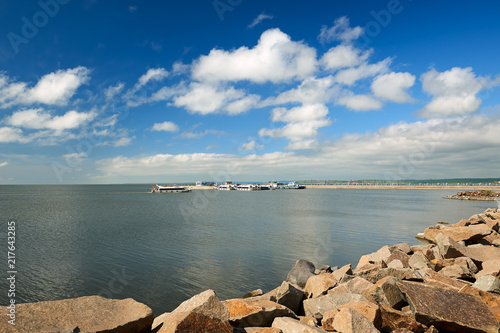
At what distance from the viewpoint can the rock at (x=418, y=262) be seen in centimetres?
1275

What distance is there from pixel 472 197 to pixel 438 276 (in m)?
103

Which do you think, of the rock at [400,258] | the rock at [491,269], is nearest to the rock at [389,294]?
the rock at [491,269]

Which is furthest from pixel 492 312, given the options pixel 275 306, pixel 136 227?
pixel 136 227

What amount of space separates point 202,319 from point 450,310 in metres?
5.96

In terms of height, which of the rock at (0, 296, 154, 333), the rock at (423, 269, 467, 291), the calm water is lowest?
the calm water

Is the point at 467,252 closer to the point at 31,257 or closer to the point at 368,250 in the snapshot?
the point at 368,250

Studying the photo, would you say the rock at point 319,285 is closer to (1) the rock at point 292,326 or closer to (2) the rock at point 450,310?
(2) the rock at point 450,310

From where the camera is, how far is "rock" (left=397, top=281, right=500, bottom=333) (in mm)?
6984

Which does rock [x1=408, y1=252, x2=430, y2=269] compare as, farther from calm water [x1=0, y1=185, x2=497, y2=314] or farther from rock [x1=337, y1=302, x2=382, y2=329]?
rock [x1=337, y1=302, x2=382, y2=329]

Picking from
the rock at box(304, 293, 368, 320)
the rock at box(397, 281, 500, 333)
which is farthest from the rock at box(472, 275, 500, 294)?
the rock at box(304, 293, 368, 320)

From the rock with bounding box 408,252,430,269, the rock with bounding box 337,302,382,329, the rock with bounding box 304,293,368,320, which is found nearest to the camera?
the rock with bounding box 337,302,382,329

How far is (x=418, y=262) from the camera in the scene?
13.2m

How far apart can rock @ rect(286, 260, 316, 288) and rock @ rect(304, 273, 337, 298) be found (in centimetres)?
200

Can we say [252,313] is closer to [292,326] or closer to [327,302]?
[292,326]
